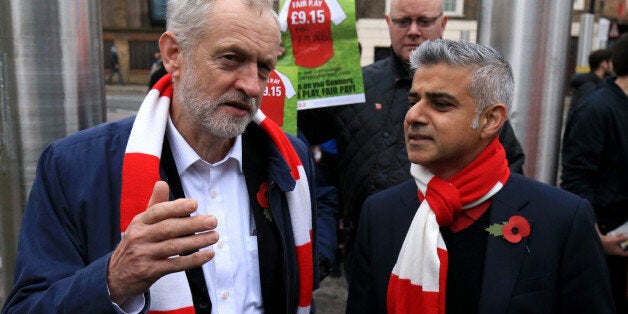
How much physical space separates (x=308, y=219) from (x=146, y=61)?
Result: 32422mm

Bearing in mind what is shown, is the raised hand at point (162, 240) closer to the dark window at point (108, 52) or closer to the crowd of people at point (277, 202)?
the crowd of people at point (277, 202)

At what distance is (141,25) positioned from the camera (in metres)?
33.5

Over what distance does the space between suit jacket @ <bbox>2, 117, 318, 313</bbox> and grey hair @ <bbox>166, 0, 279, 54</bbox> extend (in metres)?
0.30

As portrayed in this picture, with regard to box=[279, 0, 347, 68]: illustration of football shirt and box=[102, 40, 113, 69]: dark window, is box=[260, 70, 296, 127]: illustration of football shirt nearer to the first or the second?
box=[279, 0, 347, 68]: illustration of football shirt

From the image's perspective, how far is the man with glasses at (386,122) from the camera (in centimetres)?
274

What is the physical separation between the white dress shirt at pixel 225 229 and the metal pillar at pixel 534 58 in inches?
67.1

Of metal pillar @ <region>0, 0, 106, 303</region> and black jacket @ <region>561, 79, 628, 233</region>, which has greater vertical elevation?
metal pillar @ <region>0, 0, 106, 303</region>

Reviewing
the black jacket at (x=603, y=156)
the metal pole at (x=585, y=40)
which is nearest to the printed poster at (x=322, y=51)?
the black jacket at (x=603, y=156)

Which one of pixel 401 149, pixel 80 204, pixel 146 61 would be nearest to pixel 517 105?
pixel 401 149

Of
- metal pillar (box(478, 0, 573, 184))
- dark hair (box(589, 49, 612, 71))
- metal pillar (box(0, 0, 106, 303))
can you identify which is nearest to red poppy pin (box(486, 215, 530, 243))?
metal pillar (box(478, 0, 573, 184))

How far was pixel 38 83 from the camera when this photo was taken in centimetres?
230

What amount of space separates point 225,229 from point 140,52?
32.7 meters

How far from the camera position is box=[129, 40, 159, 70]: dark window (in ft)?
107

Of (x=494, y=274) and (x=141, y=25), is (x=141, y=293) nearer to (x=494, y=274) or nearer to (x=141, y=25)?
(x=494, y=274)
